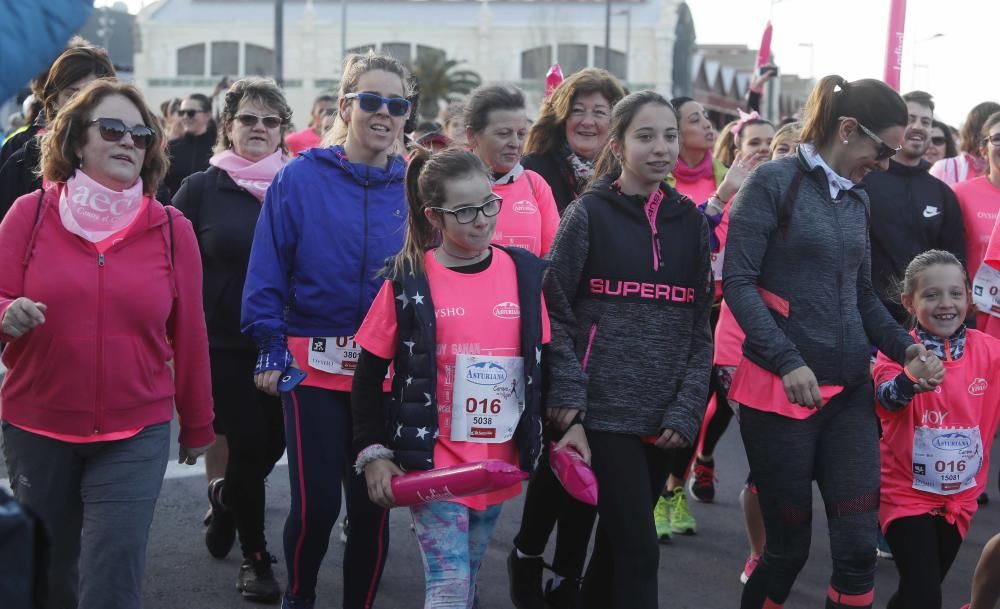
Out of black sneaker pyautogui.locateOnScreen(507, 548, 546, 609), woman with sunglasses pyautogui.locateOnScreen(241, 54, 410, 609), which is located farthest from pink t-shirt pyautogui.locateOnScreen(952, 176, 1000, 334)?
woman with sunglasses pyautogui.locateOnScreen(241, 54, 410, 609)

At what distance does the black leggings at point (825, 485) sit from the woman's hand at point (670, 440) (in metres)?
0.34

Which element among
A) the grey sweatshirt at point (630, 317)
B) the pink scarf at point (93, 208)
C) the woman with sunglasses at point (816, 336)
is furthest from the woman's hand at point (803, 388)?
the pink scarf at point (93, 208)

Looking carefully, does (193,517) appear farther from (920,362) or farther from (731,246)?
(920,362)

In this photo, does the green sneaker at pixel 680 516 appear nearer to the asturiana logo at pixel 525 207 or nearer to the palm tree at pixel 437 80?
the asturiana logo at pixel 525 207

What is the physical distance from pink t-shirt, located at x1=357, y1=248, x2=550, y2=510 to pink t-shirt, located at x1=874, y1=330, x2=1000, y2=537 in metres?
1.49

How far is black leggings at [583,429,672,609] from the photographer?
412 centimetres

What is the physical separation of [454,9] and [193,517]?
224 feet

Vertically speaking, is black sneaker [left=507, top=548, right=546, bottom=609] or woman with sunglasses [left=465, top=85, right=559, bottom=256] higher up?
woman with sunglasses [left=465, top=85, right=559, bottom=256]

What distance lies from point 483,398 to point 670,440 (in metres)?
0.66

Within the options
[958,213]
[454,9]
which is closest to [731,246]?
[958,213]

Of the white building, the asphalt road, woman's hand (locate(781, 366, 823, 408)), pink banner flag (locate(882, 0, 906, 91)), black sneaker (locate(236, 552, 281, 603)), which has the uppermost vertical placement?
the white building

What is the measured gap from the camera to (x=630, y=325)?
425cm

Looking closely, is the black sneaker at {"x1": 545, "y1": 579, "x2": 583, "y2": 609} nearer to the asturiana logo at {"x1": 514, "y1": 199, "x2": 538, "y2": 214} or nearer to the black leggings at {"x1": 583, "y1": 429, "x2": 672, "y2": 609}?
the black leggings at {"x1": 583, "y1": 429, "x2": 672, "y2": 609}

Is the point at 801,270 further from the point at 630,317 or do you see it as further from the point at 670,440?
the point at 670,440
